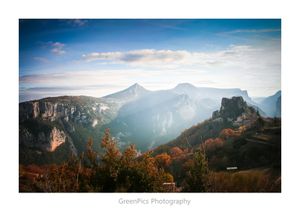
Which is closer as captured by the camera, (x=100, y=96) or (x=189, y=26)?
(x=189, y=26)

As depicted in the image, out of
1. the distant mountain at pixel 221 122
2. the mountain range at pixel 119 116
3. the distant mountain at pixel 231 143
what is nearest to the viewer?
the distant mountain at pixel 231 143

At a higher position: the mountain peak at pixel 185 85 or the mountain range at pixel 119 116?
the mountain peak at pixel 185 85

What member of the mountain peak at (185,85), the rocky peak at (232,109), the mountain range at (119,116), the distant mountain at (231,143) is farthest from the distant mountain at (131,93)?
the rocky peak at (232,109)

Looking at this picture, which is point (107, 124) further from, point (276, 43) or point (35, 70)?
point (276, 43)

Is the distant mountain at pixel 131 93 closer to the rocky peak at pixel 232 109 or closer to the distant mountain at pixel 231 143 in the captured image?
the distant mountain at pixel 231 143

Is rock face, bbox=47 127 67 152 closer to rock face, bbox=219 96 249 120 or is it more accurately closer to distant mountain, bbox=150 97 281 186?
distant mountain, bbox=150 97 281 186
